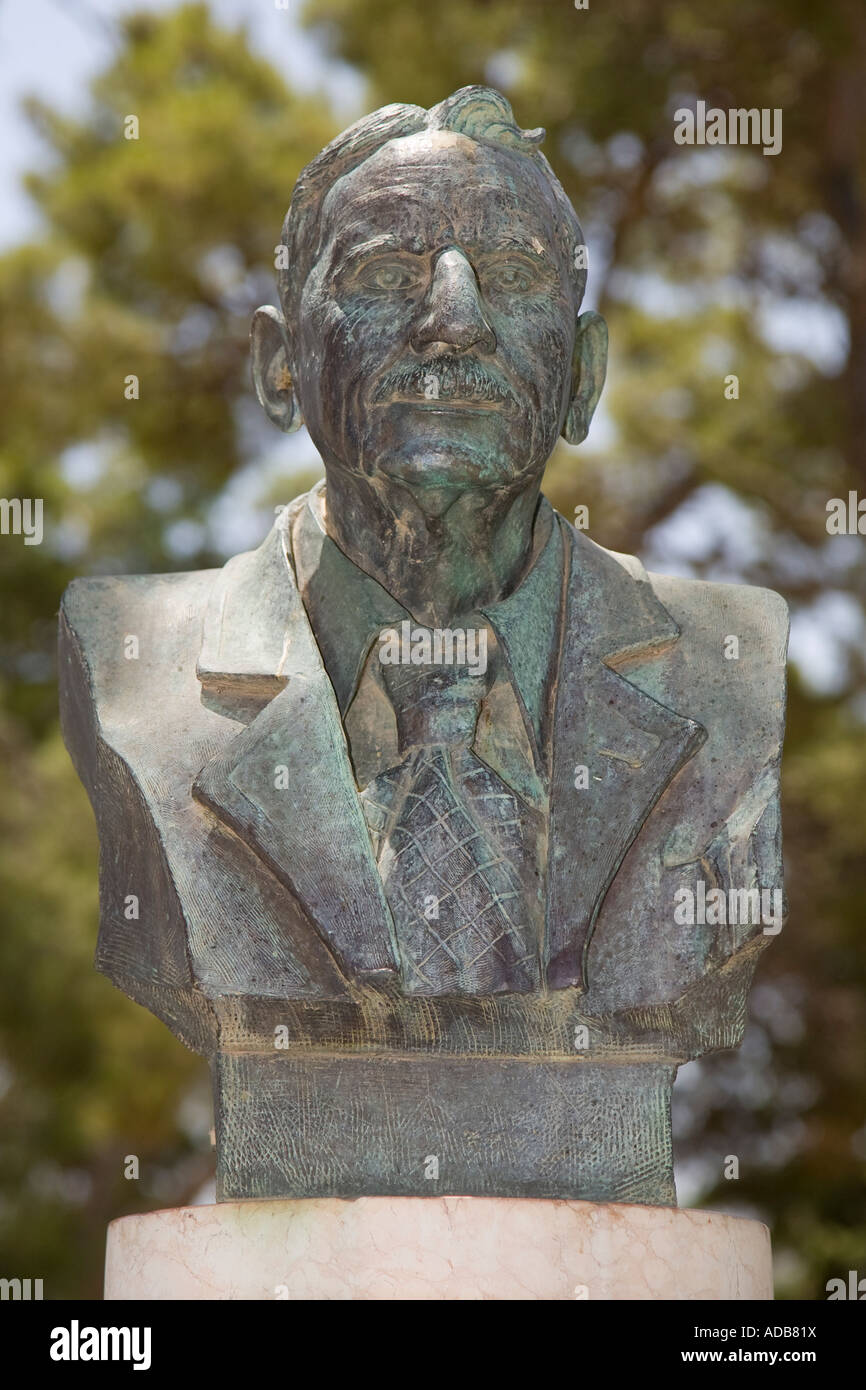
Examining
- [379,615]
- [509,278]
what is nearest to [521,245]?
[509,278]

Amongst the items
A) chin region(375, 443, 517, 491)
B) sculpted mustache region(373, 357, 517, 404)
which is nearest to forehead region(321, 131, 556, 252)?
sculpted mustache region(373, 357, 517, 404)

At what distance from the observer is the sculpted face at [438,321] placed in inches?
128

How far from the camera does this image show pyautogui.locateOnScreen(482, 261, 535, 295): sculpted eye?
3330 mm

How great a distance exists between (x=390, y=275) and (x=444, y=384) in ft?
0.70

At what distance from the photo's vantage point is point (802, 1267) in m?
8.45

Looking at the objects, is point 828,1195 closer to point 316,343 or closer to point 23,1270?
Result: point 23,1270

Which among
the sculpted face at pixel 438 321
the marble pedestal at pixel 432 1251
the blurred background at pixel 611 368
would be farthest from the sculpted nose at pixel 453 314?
the blurred background at pixel 611 368

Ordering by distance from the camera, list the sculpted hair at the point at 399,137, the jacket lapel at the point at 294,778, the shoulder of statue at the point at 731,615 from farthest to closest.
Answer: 1. the shoulder of statue at the point at 731,615
2. the sculpted hair at the point at 399,137
3. the jacket lapel at the point at 294,778

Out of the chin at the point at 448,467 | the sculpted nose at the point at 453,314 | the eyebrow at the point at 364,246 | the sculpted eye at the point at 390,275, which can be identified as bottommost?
the chin at the point at 448,467

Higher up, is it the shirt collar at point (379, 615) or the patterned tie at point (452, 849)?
the shirt collar at point (379, 615)

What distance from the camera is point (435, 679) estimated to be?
341 cm

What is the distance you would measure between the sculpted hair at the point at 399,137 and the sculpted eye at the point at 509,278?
13 cm

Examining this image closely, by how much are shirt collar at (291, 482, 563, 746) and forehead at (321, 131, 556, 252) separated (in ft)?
1.70

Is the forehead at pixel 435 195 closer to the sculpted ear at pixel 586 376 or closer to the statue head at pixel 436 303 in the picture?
the statue head at pixel 436 303
